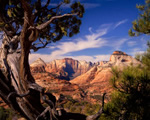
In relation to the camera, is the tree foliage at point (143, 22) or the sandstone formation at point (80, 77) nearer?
the tree foliage at point (143, 22)

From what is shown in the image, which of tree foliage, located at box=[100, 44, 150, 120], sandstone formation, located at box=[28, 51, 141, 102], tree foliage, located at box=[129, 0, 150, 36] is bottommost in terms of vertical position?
sandstone formation, located at box=[28, 51, 141, 102]

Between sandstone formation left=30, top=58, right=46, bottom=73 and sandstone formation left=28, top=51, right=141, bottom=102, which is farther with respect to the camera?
sandstone formation left=30, top=58, right=46, bottom=73

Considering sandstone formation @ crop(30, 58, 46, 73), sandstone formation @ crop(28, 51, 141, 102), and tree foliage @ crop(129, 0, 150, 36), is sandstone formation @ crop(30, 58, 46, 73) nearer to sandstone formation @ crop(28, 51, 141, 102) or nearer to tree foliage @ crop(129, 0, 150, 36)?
sandstone formation @ crop(28, 51, 141, 102)

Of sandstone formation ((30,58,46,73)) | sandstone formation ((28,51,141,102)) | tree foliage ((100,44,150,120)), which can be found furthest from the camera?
sandstone formation ((30,58,46,73))

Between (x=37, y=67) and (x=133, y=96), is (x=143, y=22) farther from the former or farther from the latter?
(x=37, y=67)

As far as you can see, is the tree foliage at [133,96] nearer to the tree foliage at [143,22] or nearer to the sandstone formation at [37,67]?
the tree foliage at [143,22]

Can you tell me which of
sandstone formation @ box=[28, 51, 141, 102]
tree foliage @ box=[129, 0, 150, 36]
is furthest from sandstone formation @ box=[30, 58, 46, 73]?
tree foliage @ box=[129, 0, 150, 36]

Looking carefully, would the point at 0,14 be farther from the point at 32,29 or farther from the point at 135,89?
the point at 135,89

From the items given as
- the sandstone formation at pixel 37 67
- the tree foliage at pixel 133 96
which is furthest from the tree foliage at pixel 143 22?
the sandstone formation at pixel 37 67

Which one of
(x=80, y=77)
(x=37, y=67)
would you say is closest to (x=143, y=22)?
(x=37, y=67)

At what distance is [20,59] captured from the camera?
349 centimetres

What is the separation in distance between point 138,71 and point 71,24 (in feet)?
13.0

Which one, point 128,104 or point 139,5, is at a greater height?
point 139,5

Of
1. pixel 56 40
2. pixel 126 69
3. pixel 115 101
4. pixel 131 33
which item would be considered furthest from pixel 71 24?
pixel 115 101
